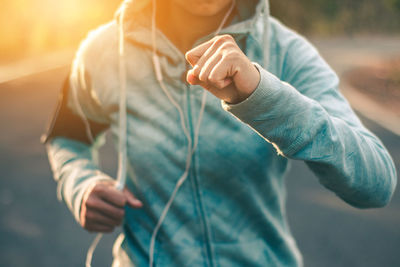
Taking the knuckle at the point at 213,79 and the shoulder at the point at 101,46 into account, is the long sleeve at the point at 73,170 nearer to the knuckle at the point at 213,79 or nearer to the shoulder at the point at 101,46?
the shoulder at the point at 101,46

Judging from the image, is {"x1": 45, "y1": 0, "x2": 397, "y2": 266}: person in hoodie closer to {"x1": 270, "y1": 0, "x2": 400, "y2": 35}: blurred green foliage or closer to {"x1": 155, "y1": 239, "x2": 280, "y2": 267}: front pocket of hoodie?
{"x1": 155, "y1": 239, "x2": 280, "y2": 267}: front pocket of hoodie

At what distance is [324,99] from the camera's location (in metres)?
1.21

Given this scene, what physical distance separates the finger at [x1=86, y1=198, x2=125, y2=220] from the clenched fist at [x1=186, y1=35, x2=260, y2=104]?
61 centimetres

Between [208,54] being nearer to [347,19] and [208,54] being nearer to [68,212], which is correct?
[68,212]

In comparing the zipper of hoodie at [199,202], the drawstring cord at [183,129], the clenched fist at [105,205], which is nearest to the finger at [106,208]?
the clenched fist at [105,205]

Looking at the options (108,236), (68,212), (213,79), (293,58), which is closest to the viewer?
(213,79)

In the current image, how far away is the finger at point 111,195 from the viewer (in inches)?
52.7

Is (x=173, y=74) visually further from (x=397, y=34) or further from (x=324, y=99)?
(x=397, y=34)

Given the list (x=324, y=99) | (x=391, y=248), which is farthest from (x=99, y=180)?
(x=391, y=248)

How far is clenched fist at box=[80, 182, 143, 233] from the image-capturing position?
1341 millimetres

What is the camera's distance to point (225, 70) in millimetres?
853

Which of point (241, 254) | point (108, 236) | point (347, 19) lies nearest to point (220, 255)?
point (241, 254)

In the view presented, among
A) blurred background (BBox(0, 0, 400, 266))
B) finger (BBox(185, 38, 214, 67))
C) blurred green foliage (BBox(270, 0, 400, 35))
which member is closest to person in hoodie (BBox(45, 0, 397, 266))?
finger (BBox(185, 38, 214, 67))

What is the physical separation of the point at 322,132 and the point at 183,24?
2.20 ft
